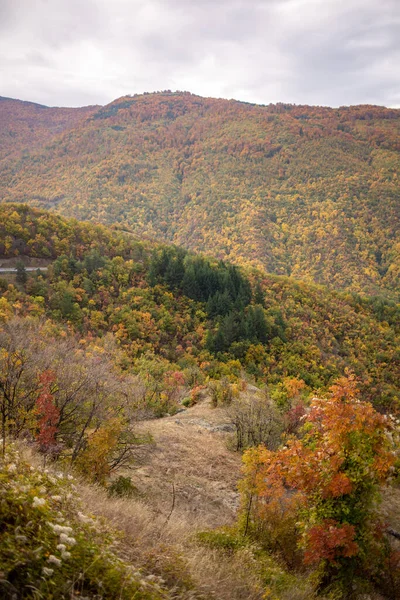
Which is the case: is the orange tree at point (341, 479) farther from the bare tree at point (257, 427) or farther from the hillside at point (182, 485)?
the bare tree at point (257, 427)

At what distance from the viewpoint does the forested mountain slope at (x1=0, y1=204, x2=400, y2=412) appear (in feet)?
148

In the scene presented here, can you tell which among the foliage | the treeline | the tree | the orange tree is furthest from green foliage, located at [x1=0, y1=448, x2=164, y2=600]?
the tree

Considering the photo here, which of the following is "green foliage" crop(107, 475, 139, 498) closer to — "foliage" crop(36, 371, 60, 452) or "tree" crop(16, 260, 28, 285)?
"foliage" crop(36, 371, 60, 452)

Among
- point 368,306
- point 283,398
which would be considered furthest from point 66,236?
point 368,306

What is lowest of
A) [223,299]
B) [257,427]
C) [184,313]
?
[257,427]

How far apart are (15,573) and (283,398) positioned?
19.7 m


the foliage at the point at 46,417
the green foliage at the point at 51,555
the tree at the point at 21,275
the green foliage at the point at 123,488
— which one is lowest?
the green foliage at the point at 123,488

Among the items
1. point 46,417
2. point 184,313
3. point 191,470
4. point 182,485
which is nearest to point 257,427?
A: point 191,470

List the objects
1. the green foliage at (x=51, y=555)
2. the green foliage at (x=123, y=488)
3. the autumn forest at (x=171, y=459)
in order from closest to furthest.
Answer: the green foliage at (x=51, y=555)
the autumn forest at (x=171, y=459)
the green foliage at (x=123, y=488)

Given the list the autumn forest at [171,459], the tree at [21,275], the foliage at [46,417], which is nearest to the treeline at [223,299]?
the autumn forest at [171,459]

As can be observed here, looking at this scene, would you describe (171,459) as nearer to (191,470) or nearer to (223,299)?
(191,470)

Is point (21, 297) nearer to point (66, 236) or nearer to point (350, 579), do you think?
point (66, 236)

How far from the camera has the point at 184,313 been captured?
57250 millimetres

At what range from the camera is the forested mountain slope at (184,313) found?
45.1 meters
